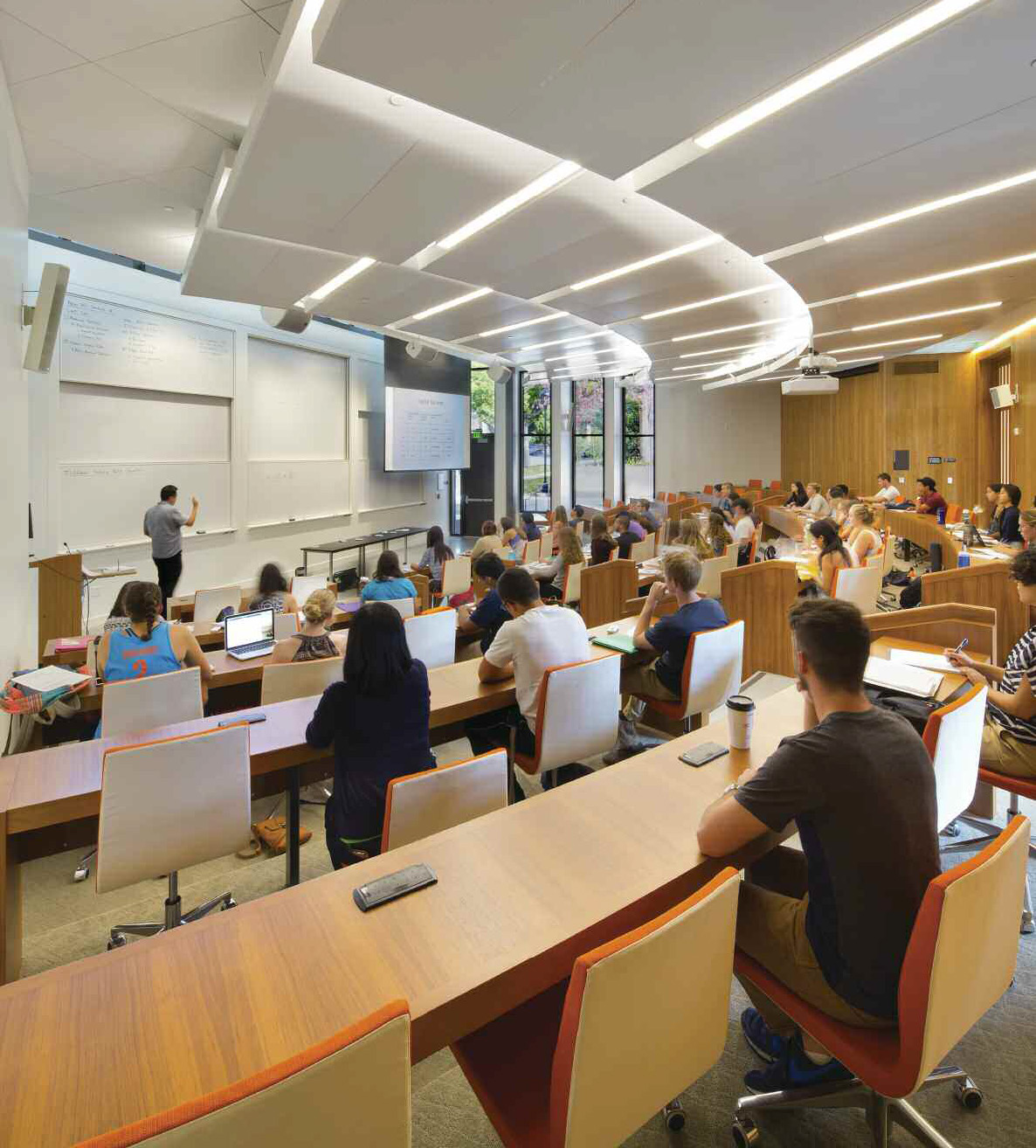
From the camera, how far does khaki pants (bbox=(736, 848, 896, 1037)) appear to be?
5.24 feet

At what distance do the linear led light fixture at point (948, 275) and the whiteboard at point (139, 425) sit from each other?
7995 millimetres

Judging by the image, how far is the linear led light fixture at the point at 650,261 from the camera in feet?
18.3

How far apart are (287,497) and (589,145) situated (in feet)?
27.9

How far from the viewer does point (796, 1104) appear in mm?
1771

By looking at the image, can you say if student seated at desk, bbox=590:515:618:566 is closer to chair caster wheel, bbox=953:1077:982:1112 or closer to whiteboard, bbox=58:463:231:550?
whiteboard, bbox=58:463:231:550

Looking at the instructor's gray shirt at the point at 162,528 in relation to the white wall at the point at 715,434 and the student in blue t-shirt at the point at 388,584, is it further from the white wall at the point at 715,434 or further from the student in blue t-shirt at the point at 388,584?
the white wall at the point at 715,434

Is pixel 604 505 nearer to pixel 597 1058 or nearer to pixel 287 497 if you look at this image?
pixel 287 497

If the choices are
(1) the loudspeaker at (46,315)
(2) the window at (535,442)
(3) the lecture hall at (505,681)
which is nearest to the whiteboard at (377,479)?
(2) the window at (535,442)

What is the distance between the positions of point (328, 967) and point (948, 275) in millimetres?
7218

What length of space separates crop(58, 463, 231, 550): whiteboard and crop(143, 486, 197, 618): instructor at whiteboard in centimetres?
31

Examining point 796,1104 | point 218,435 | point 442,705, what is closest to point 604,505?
point 218,435

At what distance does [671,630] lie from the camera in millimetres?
3637

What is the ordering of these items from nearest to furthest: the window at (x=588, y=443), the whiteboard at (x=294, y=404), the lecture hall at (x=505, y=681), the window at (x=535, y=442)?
the lecture hall at (x=505, y=681)
the whiteboard at (x=294, y=404)
the window at (x=535, y=442)
the window at (x=588, y=443)

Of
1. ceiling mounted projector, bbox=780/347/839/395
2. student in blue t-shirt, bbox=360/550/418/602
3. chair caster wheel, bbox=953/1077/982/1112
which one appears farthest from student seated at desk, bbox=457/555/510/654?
ceiling mounted projector, bbox=780/347/839/395
